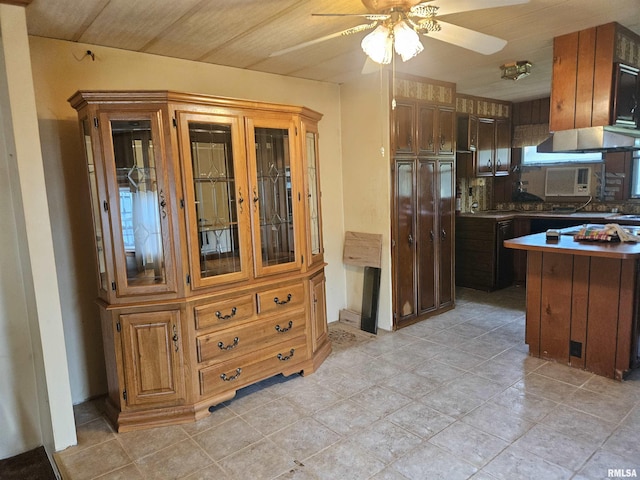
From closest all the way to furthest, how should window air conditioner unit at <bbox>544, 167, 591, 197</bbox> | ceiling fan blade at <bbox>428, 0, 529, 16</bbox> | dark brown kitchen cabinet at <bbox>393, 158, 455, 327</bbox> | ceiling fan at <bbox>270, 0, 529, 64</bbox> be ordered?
ceiling fan blade at <bbox>428, 0, 529, 16</bbox> < ceiling fan at <bbox>270, 0, 529, 64</bbox> < dark brown kitchen cabinet at <bbox>393, 158, 455, 327</bbox> < window air conditioner unit at <bbox>544, 167, 591, 197</bbox>

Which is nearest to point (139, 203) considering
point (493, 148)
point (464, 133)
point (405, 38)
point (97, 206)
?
point (97, 206)

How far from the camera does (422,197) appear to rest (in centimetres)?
406

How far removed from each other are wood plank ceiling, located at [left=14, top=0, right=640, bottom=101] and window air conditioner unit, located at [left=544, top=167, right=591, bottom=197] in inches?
93.1

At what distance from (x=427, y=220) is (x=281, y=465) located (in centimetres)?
273

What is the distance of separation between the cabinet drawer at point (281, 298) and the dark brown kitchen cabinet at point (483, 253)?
3006 millimetres

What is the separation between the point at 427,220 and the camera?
414cm

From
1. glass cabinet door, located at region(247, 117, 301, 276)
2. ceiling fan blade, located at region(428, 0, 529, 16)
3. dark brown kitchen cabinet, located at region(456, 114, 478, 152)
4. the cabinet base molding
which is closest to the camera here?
ceiling fan blade, located at region(428, 0, 529, 16)

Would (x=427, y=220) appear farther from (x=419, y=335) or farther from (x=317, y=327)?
(x=317, y=327)

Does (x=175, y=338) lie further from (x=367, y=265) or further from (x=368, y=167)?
(x=368, y=167)

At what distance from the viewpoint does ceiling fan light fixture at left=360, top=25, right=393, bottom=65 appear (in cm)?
190

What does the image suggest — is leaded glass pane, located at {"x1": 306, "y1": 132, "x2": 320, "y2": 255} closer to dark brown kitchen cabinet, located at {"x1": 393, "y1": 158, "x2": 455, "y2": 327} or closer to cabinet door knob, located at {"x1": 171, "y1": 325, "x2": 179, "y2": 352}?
dark brown kitchen cabinet, located at {"x1": 393, "y1": 158, "x2": 455, "y2": 327}

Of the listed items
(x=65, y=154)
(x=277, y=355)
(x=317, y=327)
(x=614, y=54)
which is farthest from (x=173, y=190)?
(x=614, y=54)

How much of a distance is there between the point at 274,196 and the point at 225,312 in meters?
0.88

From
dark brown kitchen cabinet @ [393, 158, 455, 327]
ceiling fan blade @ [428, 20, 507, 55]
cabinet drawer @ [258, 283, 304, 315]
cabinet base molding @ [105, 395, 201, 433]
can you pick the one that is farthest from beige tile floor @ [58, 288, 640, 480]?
ceiling fan blade @ [428, 20, 507, 55]
